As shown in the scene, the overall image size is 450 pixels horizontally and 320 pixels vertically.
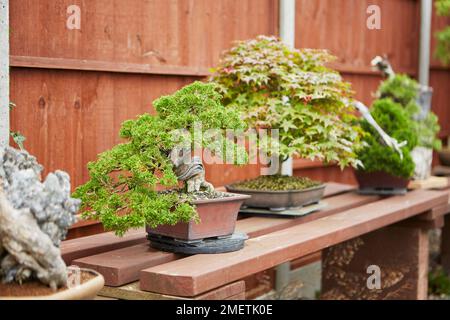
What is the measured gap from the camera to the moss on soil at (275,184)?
3.47m

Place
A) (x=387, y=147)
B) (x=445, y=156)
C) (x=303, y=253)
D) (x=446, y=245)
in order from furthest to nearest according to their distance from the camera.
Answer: (x=445, y=156), (x=446, y=245), (x=387, y=147), (x=303, y=253)

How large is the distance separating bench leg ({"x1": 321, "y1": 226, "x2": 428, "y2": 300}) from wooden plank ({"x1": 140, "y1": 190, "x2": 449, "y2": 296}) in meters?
0.29

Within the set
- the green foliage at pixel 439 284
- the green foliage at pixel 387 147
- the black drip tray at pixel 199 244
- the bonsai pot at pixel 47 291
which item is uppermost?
the green foliage at pixel 387 147

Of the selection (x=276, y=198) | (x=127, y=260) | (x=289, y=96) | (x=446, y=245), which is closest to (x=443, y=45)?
(x=446, y=245)

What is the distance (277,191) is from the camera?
3406 mm

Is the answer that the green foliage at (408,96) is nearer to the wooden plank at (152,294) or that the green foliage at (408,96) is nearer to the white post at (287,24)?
the white post at (287,24)

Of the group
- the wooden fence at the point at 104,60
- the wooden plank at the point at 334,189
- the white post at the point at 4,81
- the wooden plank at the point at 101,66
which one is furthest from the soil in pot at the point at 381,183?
the white post at the point at 4,81

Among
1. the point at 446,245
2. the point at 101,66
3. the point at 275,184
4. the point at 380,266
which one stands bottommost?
the point at 446,245

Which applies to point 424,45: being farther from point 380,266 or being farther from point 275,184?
point 275,184

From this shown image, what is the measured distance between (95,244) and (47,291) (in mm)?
833

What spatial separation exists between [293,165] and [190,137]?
255cm

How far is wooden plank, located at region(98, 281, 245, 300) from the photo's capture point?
2.34 m

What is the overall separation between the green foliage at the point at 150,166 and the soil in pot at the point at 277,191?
79 cm
